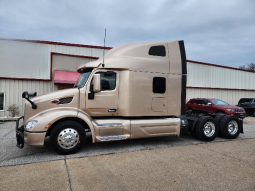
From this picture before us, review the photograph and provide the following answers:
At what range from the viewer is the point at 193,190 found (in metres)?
3.36

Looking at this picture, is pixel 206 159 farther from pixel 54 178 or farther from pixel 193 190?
pixel 54 178

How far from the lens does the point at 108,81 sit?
19.4 feet

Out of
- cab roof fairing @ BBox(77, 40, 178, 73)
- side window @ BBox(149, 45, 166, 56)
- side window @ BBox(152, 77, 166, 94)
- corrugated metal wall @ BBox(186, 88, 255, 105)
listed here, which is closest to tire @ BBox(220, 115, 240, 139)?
side window @ BBox(152, 77, 166, 94)

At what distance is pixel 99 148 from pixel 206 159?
120 inches

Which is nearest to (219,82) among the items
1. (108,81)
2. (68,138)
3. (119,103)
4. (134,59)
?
(134,59)

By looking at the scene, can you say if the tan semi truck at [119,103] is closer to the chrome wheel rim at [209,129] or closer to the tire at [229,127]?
the chrome wheel rim at [209,129]

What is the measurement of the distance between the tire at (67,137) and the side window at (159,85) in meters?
2.62

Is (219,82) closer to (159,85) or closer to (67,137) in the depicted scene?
(159,85)

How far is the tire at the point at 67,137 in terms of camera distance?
17.0 ft

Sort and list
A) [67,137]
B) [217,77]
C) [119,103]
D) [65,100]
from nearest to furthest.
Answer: [67,137] → [65,100] → [119,103] → [217,77]

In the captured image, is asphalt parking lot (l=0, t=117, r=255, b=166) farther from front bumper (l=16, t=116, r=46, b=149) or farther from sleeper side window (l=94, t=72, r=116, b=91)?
sleeper side window (l=94, t=72, r=116, b=91)

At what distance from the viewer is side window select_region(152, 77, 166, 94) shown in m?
6.34

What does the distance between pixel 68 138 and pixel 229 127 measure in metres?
6.09

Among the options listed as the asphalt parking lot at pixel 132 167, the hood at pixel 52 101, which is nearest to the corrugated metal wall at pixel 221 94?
the asphalt parking lot at pixel 132 167
